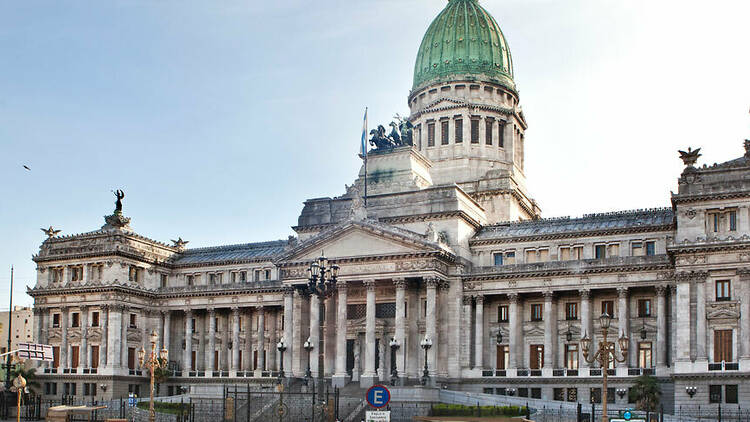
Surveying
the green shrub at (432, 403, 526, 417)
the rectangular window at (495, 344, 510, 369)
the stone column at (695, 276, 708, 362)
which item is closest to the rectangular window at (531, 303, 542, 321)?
the rectangular window at (495, 344, 510, 369)

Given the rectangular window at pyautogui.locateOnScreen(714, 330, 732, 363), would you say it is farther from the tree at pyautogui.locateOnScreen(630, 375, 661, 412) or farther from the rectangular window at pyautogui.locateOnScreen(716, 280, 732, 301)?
the tree at pyautogui.locateOnScreen(630, 375, 661, 412)

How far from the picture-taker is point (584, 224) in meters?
89.4

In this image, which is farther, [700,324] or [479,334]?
[479,334]

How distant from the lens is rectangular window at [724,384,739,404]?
7100 centimetres

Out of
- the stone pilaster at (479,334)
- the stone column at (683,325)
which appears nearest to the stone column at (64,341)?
the stone pilaster at (479,334)

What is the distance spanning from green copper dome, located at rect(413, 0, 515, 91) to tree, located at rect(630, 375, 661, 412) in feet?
168

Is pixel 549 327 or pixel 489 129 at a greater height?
pixel 489 129

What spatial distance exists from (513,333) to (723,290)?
20.0m

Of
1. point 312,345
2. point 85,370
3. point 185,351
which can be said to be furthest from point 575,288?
point 85,370

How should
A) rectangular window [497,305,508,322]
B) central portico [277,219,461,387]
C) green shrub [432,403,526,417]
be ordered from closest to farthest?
green shrub [432,403,526,417]
central portico [277,219,461,387]
rectangular window [497,305,508,322]

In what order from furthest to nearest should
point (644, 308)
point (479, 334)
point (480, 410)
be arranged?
point (479, 334), point (644, 308), point (480, 410)

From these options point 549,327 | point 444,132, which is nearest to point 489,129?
point 444,132

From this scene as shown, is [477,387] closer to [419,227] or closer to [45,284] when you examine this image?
[419,227]

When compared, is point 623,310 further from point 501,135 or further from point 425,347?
point 501,135
